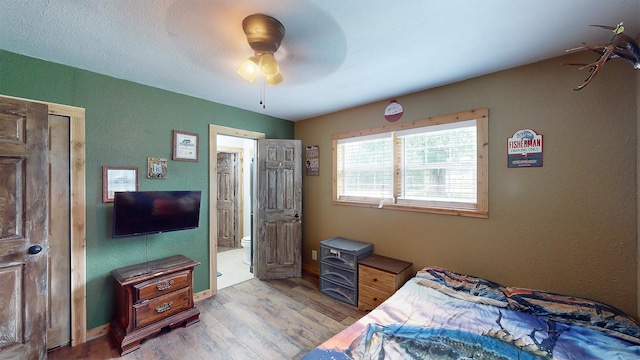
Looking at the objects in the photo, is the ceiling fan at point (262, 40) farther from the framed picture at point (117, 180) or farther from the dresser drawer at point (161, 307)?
the dresser drawer at point (161, 307)

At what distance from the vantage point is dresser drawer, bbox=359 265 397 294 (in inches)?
101

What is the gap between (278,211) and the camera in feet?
11.9

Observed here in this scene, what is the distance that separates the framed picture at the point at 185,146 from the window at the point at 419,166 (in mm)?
1842

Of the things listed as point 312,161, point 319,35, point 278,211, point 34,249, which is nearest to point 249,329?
point 278,211

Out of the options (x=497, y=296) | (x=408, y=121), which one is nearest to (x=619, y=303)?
(x=497, y=296)

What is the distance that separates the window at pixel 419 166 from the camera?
2.45 metres

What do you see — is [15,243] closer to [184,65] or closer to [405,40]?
[184,65]

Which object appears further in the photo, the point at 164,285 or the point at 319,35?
the point at 164,285

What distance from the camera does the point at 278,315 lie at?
2.64 m

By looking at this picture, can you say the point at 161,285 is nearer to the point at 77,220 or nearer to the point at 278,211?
the point at 77,220

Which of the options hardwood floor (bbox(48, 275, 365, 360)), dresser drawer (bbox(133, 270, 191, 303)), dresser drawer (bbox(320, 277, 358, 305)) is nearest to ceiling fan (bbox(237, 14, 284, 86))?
dresser drawer (bbox(133, 270, 191, 303))

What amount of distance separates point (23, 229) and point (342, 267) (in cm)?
282

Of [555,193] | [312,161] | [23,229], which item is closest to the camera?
[23,229]

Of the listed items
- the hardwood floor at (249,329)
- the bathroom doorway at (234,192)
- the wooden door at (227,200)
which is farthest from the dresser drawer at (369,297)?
the wooden door at (227,200)
